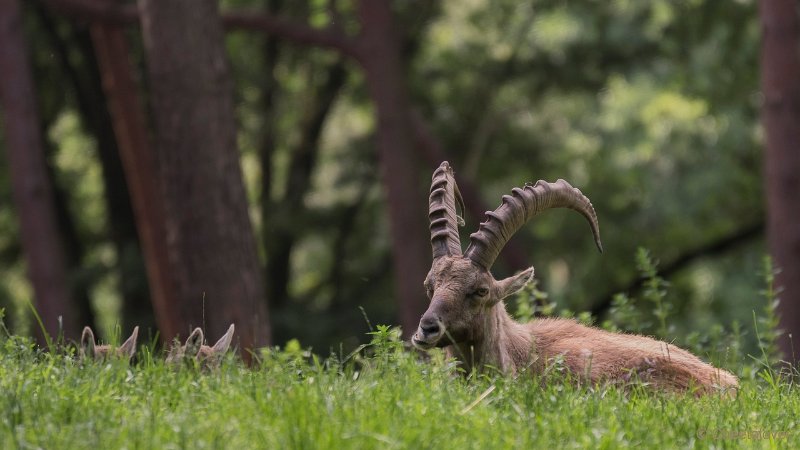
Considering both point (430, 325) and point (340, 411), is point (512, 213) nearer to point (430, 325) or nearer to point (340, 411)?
point (430, 325)

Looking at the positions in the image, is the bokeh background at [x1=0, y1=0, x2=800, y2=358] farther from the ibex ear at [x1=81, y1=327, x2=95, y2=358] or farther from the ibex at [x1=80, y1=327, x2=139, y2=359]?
the ibex ear at [x1=81, y1=327, x2=95, y2=358]

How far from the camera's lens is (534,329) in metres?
10.4

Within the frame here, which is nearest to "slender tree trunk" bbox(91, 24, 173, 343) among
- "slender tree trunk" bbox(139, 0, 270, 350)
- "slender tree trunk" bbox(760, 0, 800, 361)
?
"slender tree trunk" bbox(139, 0, 270, 350)

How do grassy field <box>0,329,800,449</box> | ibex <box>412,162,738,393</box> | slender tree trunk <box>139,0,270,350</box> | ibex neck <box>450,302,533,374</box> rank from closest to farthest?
grassy field <box>0,329,800,449</box>
ibex <box>412,162,738,393</box>
ibex neck <box>450,302,533,374</box>
slender tree trunk <box>139,0,270,350</box>

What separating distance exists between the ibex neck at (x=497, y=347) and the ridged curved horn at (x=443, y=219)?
1.72 ft

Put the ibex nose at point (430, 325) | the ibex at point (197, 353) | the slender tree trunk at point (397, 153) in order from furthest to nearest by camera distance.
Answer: the slender tree trunk at point (397, 153) → the ibex nose at point (430, 325) → the ibex at point (197, 353)

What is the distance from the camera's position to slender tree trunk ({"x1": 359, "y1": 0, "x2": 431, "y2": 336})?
62.1 ft

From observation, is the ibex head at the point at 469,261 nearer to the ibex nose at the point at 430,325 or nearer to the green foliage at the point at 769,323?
the ibex nose at the point at 430,325

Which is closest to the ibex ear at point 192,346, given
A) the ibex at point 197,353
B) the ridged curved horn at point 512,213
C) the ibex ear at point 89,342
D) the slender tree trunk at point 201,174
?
the ibex at point 197,353

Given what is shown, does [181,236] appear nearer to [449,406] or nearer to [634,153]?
[449,406]

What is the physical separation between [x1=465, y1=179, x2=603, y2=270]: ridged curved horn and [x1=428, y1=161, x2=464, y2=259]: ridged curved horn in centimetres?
14

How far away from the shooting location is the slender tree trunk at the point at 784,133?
636 inches

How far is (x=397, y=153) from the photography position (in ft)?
62.7

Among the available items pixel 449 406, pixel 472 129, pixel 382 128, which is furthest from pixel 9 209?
pixel 449 406
